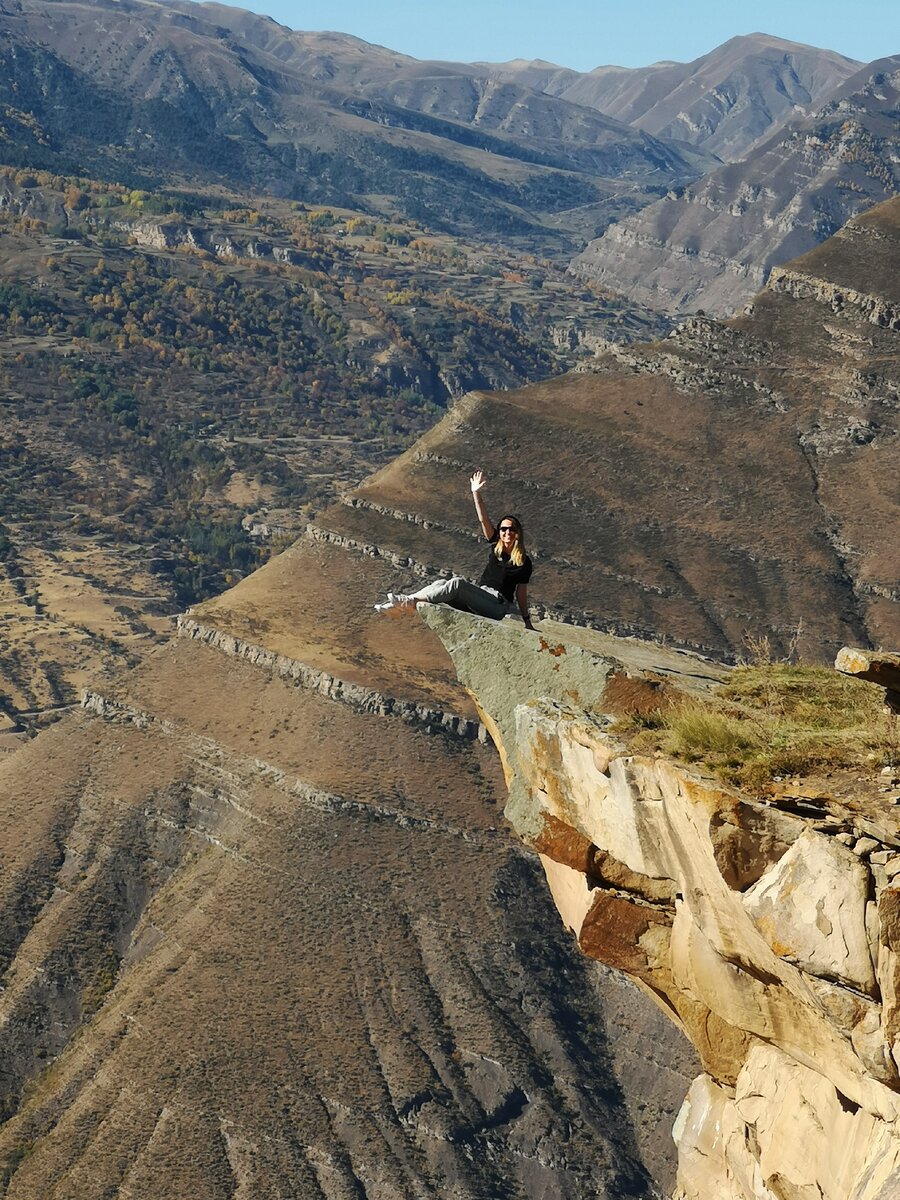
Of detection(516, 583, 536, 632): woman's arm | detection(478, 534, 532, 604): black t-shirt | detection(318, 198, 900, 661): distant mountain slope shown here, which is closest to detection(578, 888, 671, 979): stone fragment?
detection(516, 583, 536, 632): woman's arm

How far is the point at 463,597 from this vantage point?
29453 mm

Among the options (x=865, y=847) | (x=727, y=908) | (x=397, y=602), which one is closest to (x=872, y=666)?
(x=727, y=908)

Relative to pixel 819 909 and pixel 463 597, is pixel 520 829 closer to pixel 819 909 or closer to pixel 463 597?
pixel 463 597

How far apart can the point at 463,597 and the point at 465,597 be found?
4 cm

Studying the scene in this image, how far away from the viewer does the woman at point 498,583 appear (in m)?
29.5

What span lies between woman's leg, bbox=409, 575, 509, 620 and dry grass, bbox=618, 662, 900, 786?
466cm

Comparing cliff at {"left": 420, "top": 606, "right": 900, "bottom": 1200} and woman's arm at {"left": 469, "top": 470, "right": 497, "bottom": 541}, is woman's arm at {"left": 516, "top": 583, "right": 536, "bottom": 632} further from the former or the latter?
cliff at {"left": 420, "top": 606, "right": 900, "bottom": 1200}

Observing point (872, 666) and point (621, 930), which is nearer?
point (872, 666)

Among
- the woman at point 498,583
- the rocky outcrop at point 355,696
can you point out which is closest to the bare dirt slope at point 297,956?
the rocky outcrop at point 355,696

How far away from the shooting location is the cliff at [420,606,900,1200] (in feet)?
62.8

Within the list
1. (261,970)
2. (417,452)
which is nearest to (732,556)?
(417,452)

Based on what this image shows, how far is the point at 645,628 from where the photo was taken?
119250mm

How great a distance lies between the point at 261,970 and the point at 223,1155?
1194 cm

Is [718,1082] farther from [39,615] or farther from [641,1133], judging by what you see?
[39,615]
